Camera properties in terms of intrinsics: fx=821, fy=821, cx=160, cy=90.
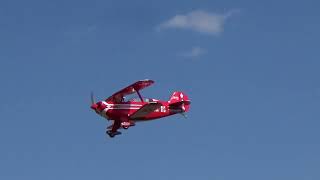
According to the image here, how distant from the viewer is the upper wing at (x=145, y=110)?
87312 millimetres

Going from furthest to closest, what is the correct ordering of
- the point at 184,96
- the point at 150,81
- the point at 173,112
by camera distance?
the point at 184,96, the point at 173,112, the point at 150,81

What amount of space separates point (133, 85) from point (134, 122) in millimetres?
4401

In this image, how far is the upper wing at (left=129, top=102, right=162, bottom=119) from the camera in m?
87.3

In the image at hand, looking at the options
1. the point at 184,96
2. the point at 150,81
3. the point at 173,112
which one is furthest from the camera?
the point at 184,96

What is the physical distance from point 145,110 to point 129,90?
300 centimetres

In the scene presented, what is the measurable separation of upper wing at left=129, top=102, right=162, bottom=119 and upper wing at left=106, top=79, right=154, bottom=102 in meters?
2.47

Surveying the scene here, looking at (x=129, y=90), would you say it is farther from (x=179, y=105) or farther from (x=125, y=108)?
(x=179, y=105)

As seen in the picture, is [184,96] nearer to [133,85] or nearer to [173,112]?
[173,112]

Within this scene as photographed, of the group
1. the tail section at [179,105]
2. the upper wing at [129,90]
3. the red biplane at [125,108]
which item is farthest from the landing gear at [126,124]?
the tail section at [179,105]

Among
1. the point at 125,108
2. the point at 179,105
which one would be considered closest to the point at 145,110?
the point at 125,108

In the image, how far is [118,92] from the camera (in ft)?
293

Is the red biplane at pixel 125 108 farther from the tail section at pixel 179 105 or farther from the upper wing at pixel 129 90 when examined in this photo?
the tail section at pixel 179 105

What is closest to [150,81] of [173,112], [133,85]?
[133,85]

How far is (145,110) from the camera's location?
290ft
